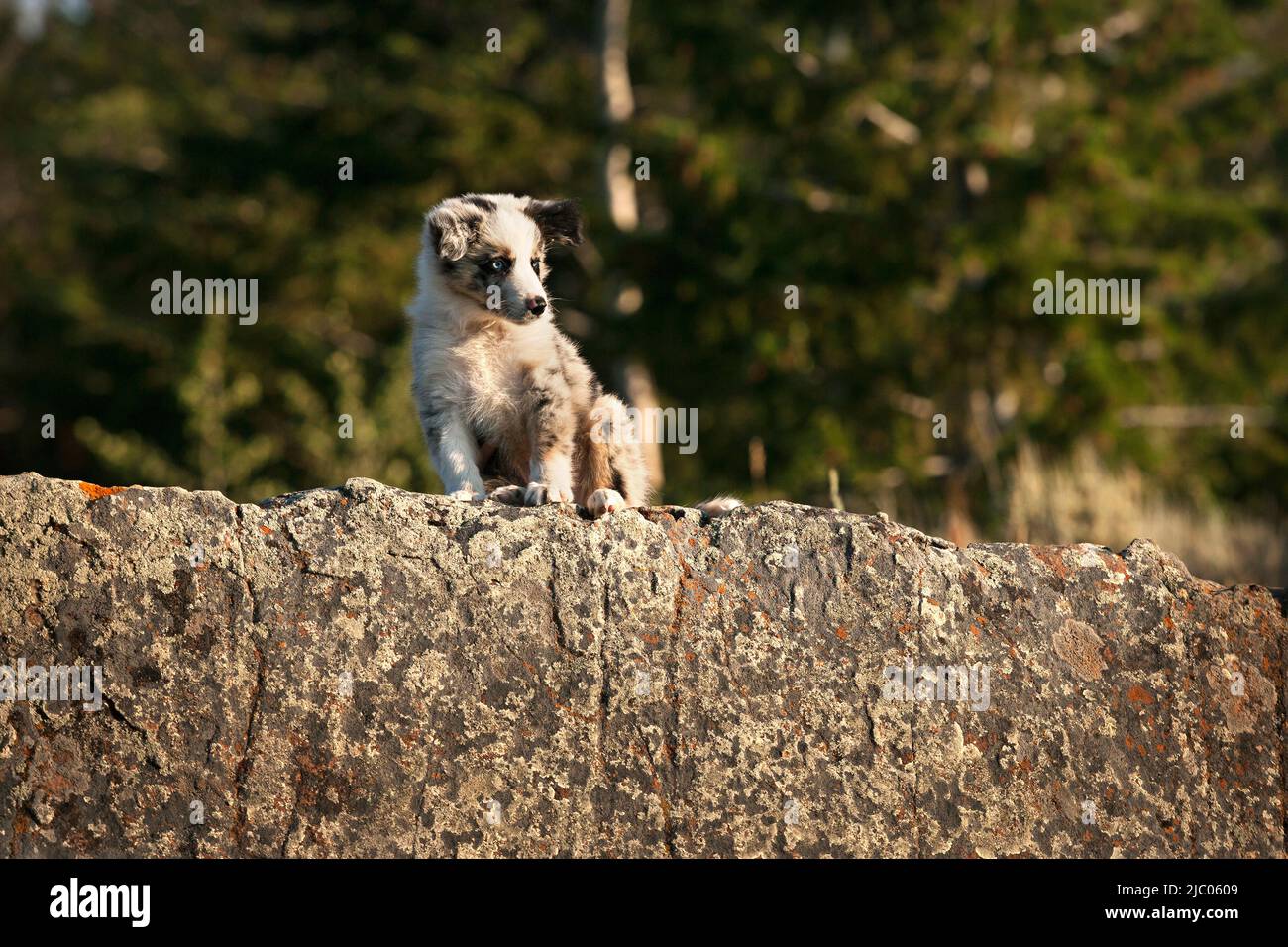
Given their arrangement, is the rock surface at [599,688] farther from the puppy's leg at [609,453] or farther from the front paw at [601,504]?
the puppy's leg at [609,453]

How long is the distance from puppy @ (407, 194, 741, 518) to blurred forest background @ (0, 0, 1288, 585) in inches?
221

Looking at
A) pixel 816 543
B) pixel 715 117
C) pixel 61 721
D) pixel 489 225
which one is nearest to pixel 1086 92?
pixel 715 117

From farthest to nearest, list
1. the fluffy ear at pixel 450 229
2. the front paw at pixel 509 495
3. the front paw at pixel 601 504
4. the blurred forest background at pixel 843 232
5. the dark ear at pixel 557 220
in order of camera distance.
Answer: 1. the blurred forest background at pixel 843 232
2. the dark ear at pixel 557 220
3. the fluffy ear at pixel 450 229
4. the front paw at pixel 509 495
5. the front paw at pixel 601 504

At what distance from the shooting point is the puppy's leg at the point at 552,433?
17.0 feet

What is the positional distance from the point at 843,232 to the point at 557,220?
911 cm

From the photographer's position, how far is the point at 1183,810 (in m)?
4.11

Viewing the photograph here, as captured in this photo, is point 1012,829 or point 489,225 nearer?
point 1012,829

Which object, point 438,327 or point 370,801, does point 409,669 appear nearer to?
point 370,801

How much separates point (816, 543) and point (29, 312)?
2050cm

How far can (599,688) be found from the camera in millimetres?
4043

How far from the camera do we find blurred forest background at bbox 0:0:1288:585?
13.8 m

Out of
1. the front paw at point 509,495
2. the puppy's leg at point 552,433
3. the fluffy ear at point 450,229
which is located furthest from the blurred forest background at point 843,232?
the front paw at point 509,495

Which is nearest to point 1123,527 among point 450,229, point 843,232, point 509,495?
point 843,232

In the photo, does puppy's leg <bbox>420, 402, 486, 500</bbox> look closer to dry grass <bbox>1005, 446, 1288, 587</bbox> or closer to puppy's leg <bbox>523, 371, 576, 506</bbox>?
puppy's leg <bbox>523, 371, 576, 506</bbox>
